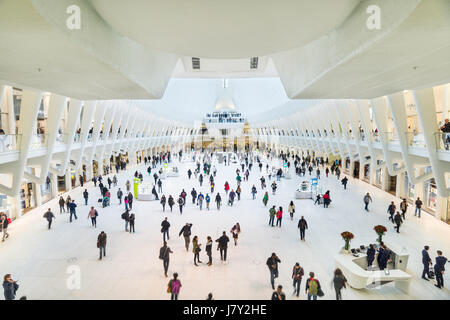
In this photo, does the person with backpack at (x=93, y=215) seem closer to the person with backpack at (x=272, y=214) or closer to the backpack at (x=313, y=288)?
the person with backpack at (x=272, y=214)

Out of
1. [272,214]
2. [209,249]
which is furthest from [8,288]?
[272,214]

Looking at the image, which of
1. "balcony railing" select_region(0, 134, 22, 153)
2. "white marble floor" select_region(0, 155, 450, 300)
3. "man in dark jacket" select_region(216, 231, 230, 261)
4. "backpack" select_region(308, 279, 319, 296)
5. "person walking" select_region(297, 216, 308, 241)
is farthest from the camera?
"person walking" select_region(297, 216, 308, 241)

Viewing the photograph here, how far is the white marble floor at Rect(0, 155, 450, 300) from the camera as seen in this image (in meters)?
7.36

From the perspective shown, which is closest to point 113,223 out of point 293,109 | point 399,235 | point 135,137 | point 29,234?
point 29,234

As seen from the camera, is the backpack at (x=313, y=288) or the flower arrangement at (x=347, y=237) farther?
the flower arrangement at (x=347, y=237)

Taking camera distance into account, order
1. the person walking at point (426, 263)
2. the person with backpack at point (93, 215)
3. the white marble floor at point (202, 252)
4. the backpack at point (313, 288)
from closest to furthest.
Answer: the backpack at point (313, 288)
the white marble floor at point (202, 252)
the person walking at point (426, 263)
the person with backpack at point (93, 215)

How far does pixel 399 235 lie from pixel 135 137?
31.6 metres

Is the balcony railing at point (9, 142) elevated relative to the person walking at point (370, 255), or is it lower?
elevated

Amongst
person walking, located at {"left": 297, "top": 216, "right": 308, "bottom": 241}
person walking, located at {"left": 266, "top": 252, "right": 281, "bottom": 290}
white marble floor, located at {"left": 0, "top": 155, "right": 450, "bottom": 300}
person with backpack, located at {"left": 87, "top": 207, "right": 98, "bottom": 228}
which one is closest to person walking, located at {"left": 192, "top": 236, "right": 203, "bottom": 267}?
white marble floor, located at {"left": 0, "top": 155, "right": 450, "bottom": 300}

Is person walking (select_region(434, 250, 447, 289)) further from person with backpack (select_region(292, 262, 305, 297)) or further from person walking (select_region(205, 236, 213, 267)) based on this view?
person walking (select_region(205, 236, 213, 267))

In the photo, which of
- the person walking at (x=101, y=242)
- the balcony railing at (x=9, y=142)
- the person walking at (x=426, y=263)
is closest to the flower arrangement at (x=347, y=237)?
the person walking at (x=426, y=263)

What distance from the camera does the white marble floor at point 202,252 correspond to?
24.1 ft
